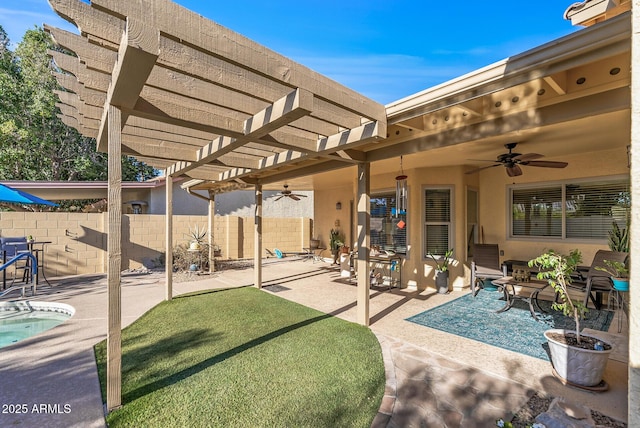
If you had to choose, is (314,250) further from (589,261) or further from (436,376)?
(436,376)

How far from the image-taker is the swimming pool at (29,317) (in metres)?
4.88

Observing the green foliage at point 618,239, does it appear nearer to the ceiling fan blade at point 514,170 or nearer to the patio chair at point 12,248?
the ceiling fan blade at point 514,170

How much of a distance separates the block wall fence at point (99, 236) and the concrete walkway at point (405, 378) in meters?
4.33

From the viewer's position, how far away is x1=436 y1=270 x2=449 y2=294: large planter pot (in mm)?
6760

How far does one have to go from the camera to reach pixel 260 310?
5.42 metres

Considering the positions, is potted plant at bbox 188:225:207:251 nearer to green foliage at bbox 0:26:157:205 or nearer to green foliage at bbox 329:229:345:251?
green foliage at bbox 329:229:345:251

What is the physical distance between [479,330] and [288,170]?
4628 millimetres

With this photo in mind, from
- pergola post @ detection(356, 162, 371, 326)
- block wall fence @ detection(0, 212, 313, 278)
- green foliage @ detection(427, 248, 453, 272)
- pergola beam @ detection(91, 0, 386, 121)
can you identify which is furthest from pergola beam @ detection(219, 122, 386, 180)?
block wall fence @ detection(0, 212, 313, 278)

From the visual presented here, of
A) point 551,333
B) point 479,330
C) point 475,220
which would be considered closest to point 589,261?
point 475,220

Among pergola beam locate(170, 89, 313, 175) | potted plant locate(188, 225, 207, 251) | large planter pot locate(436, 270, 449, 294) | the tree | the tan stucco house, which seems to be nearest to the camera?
the tan stucco house

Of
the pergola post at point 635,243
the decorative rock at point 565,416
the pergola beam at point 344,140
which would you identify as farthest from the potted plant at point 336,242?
the pergola post at point 635,243

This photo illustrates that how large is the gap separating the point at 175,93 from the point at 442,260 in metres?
6.41

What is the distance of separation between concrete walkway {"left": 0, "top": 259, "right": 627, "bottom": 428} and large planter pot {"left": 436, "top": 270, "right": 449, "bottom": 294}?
1653 millimetres

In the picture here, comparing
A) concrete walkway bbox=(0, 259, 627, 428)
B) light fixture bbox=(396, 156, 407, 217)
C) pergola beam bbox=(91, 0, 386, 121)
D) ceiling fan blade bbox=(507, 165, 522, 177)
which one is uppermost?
pergola beam bbox=(91, 0, 386, 121)
